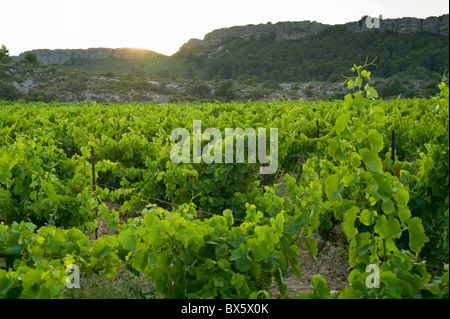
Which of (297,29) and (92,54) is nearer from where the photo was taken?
(297,29)

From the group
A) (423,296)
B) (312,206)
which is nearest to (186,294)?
(312,206)

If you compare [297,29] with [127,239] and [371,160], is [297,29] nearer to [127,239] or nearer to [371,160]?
[371,160]

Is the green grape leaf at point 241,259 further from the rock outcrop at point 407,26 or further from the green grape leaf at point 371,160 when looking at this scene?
the rock outcrop at point 407,26

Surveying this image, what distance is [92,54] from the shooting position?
122m

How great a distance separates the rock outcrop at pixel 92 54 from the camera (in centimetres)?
11031

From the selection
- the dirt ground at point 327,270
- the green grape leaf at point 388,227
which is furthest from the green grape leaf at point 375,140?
the dirt ground at point 327,270

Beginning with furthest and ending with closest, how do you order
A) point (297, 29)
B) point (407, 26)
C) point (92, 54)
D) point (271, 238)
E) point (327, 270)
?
point (92, 54) → point (297, 29) → point (407, 26) → point (327, 270) → point (271, 238)

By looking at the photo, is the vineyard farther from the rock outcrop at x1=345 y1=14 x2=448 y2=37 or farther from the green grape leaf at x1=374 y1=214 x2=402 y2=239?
the rock outcrop at x1=345 y1=14 x2=448 y2=37

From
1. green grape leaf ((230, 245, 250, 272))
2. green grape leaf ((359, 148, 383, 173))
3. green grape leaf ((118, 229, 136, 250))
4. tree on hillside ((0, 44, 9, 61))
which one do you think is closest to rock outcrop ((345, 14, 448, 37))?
tree on hillside ((0, 44, 9, 61))

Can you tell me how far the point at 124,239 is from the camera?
2.46m

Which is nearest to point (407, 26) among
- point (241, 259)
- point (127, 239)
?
point (241, 259)

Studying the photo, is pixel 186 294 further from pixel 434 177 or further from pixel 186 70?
pixel 186 70

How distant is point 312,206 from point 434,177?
90 centimetres
